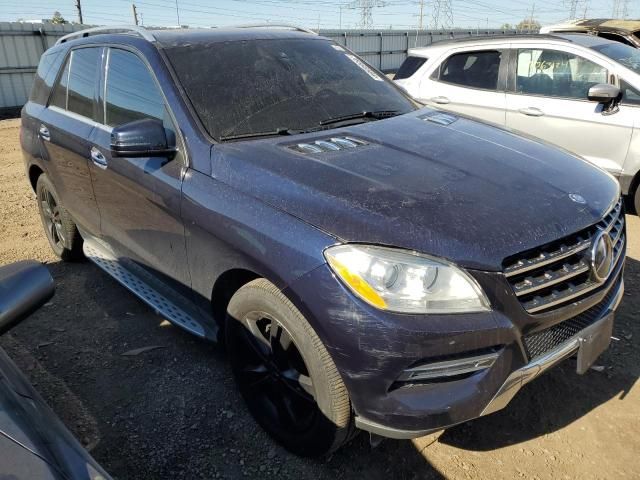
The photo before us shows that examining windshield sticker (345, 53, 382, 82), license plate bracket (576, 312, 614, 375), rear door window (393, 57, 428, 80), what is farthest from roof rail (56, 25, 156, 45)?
rear door window (393, 57, 428, 80)

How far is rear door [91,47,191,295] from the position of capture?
106 inches

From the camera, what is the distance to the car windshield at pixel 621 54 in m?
5.32

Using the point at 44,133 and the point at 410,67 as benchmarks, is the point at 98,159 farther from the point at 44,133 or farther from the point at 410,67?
the point at 410,67

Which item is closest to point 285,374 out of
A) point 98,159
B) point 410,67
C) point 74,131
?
point 98,159

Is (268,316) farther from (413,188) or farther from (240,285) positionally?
(413,188)

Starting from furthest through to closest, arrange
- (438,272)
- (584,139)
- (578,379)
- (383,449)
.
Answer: (584,139)
(578,379)
(383,449)
(438,272)

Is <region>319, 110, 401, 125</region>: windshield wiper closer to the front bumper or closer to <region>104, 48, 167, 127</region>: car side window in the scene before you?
<region>104, 48, 167, 127</region>: car side window

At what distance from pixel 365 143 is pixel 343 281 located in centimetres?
99

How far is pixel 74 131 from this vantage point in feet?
A: 12.0

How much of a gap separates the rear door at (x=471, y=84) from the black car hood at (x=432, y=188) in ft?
10.5

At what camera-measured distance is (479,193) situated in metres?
2.16

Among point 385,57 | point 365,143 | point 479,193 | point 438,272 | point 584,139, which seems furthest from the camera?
point 385,57

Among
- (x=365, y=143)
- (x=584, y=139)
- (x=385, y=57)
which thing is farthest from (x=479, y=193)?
(x=385, y=57)

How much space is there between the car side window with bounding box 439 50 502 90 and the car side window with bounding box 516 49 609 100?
0.27m
